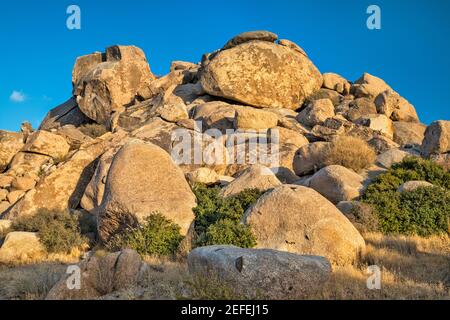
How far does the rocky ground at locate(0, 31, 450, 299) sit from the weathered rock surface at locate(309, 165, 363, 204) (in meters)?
0.05

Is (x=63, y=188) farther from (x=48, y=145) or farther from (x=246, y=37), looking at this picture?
(x=246, y=37)

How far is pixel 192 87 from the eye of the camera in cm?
3344

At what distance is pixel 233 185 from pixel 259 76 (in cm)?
1735

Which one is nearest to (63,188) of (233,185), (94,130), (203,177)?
(203,177)

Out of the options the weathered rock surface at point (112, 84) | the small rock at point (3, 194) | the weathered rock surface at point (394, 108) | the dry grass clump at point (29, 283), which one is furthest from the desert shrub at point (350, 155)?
the weathered rock surface at point (112, 84)

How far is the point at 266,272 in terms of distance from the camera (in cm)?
774

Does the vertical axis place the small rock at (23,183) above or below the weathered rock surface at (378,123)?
below

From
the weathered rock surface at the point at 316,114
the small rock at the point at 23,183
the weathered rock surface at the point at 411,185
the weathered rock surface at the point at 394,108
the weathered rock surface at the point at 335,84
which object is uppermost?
the weathered rock surface at the point at 335,84

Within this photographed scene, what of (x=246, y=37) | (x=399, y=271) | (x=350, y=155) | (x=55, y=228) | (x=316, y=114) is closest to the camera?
(x=399, y=271)

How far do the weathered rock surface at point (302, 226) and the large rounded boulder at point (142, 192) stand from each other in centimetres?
284

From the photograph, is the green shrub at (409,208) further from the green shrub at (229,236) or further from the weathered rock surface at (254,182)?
the green shrub at (229,236)

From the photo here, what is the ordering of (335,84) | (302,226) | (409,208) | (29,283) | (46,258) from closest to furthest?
(29,283), (302,226), (409,208), (46,258), (335,84)

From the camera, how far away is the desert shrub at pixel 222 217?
37.6 ft
